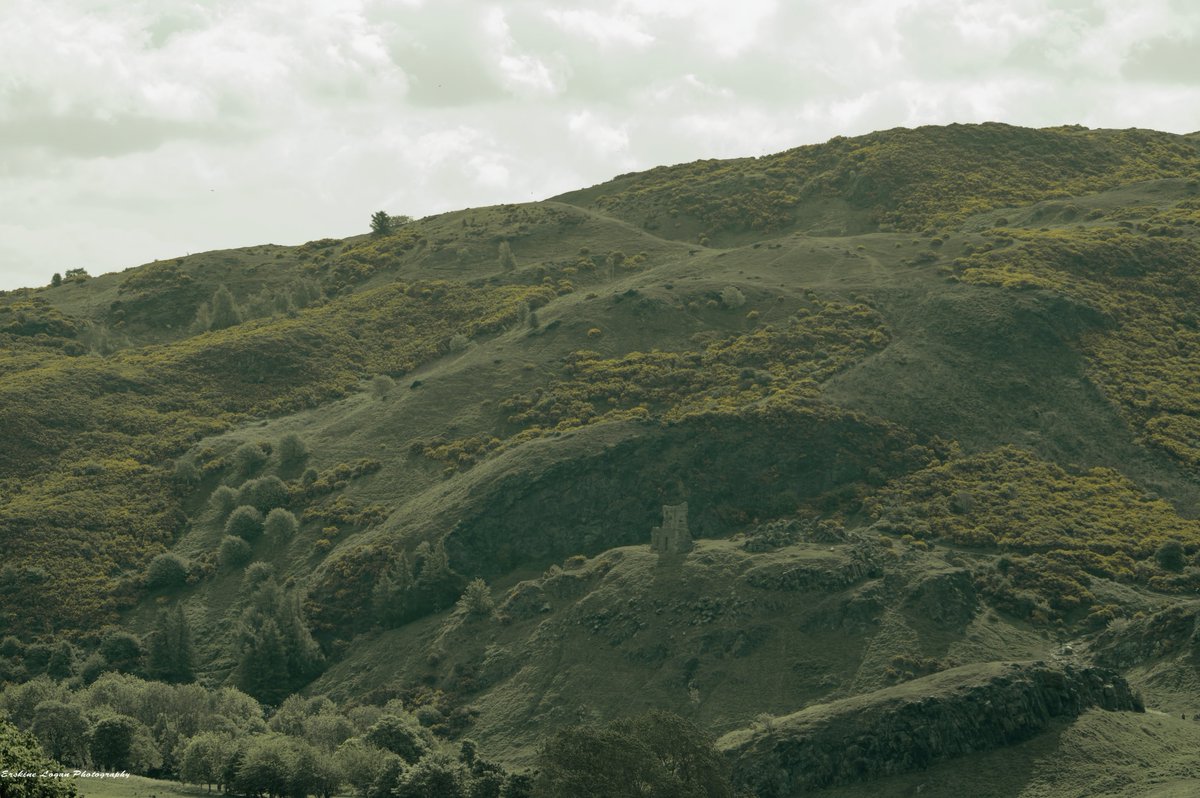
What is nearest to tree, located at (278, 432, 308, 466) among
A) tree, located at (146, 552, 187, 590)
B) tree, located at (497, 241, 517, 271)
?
tree, located at (146, 552, 187, 590)

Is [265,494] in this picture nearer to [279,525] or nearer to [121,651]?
[279,525]

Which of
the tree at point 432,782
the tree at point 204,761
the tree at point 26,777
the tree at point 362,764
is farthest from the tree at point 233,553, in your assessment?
the tree at point 26,777

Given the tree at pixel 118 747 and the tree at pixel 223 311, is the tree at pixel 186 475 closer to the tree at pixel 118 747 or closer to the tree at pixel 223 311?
the tree at pixel 223 311

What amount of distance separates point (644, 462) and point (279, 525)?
28263mm

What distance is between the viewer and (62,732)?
9162cm

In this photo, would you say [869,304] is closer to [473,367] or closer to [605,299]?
[605,299]

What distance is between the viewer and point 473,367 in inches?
5773

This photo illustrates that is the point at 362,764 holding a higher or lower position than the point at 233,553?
lower

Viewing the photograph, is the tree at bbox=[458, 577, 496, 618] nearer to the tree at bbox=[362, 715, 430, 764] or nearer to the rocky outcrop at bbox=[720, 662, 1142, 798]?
the tree at bbox=[362, 715, 430, 764]

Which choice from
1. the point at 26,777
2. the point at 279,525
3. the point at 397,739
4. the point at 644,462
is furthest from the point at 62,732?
the point at 644,462

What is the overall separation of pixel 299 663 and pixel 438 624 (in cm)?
946

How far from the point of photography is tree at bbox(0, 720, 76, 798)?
55344mm

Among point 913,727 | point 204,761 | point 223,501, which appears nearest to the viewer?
point 913,727

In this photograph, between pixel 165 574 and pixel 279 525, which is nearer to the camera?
pixel 165 574
